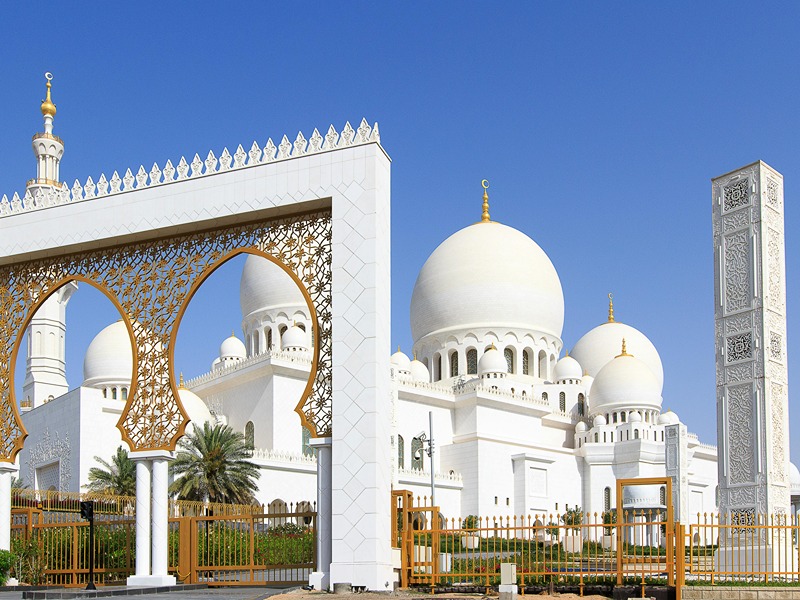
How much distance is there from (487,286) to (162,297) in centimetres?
2936

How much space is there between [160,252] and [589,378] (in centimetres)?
3372

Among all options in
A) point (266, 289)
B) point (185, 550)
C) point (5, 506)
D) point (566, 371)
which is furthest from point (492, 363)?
point (185, 550)

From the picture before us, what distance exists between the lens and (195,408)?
33.2 metres

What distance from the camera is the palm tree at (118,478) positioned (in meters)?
27.9

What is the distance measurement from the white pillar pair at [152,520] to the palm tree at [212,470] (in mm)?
11960

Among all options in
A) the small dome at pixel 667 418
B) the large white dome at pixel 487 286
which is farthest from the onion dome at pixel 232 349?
the small dome at pixel 667 418

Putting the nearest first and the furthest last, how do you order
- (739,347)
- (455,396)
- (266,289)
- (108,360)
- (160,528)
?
(160,528) → (739,347) → (108,360) → (455,396) → (266,289)

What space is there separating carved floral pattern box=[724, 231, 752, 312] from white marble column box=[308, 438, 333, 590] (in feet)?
19.3

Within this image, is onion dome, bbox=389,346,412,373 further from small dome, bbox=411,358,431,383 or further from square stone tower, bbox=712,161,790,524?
square stone tower, bbox=712,161,790,524

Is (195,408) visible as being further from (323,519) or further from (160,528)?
(323,519)

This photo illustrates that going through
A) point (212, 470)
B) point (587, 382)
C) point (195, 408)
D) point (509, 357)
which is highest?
point (509, 357)

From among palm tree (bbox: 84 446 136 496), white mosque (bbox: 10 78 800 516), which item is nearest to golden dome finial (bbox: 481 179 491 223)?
white mosque (bbox: 10 78 800 516)

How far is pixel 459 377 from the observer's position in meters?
42.9

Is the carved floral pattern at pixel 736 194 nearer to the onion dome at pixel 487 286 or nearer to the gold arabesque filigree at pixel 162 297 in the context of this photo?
the gold arabesque filigree at pixel 162 297
